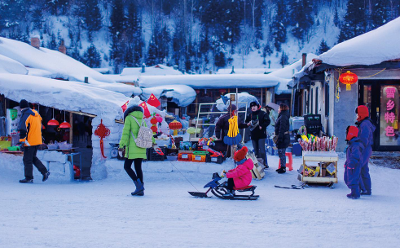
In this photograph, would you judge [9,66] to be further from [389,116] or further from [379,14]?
[379,14]

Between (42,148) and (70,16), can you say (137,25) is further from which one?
(42,148)

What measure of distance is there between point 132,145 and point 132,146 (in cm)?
2

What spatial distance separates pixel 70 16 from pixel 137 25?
880 inches

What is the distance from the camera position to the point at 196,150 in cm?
802

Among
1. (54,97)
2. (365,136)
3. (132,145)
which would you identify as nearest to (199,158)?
(132,145)

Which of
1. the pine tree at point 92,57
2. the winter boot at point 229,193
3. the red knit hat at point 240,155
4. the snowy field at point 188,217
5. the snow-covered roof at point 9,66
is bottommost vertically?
the snowy field at point 188,217

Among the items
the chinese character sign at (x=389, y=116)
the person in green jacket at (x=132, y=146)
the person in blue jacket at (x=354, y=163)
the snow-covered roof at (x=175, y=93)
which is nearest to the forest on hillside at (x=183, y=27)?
the snow-covered roof at (x=175, y=93)

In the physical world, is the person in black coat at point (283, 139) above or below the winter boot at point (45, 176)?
above

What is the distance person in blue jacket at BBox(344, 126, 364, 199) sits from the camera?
5.58m

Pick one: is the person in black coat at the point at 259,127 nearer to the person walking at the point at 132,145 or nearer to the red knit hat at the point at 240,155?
the red knit hat at the point at 240,155

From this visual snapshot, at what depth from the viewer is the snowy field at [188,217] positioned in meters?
3.62

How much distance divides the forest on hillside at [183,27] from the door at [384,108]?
63.3m

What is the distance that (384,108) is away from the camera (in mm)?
10625

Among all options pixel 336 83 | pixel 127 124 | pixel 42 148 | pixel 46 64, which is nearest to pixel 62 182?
pixel 42 148
